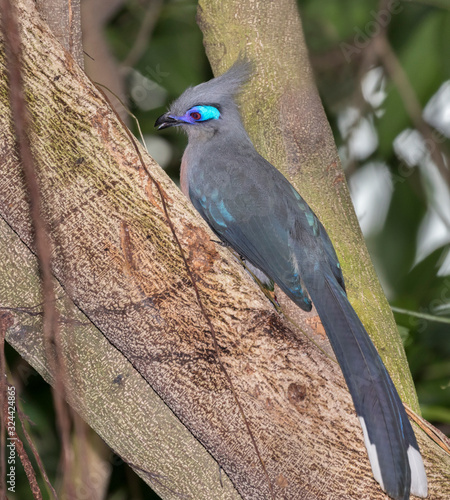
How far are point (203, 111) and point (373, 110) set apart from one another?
6.18ft

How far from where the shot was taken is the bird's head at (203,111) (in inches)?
128

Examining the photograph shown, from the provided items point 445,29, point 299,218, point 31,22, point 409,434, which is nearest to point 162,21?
point 445,29

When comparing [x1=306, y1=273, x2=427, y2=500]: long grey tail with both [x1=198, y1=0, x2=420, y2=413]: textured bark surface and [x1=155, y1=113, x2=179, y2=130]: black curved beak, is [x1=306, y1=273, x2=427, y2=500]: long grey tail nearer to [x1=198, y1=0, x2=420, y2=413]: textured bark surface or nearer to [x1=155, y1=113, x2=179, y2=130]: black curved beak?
[x1=198, y1=0, x2=420, y2=413]: textured bark surface

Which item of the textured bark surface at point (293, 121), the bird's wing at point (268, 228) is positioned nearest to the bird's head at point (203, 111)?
the textured bark surface at point (293, 121)

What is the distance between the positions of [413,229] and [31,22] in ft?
10.4

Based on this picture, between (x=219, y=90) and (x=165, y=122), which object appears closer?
(x=219, y=90)

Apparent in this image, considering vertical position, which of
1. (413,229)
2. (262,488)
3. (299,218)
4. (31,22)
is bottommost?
(262,488)

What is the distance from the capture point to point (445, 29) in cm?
398

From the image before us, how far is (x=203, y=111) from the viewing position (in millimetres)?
3354

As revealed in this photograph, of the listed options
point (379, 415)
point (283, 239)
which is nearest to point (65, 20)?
point (283, 239)

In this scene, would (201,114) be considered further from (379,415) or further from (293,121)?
(379,415)

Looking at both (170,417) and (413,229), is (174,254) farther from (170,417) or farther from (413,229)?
(413,229)

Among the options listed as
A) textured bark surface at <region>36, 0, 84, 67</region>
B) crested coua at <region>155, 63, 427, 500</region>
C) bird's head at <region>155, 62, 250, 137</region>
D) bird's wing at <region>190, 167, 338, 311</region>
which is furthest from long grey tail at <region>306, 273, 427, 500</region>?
bird's head at <region>155, 62, 250, 137</region>

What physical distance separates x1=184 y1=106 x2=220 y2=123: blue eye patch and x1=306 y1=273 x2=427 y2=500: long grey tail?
4.86 feet
